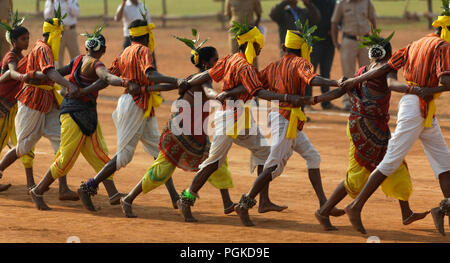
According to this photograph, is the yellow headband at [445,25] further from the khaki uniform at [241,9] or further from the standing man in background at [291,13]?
the khaki uniform at [241,9]

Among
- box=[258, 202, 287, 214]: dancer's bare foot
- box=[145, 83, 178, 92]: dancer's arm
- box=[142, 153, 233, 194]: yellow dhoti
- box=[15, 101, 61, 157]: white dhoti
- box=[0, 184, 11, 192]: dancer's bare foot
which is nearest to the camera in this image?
box=[145, 83, 178, 92]: dancer's arm

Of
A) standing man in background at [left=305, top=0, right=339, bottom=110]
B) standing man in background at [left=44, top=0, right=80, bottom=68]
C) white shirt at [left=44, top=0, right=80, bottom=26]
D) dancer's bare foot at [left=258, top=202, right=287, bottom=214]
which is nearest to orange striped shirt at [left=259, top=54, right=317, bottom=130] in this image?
dancer's bare foot at [left=258, top=202, right=287, bottom=214]

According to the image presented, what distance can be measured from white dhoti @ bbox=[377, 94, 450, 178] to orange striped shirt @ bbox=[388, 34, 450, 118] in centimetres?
9

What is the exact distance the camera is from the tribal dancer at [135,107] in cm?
901

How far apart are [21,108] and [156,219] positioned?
2150 mm

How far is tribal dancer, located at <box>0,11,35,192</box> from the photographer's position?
9.99 m

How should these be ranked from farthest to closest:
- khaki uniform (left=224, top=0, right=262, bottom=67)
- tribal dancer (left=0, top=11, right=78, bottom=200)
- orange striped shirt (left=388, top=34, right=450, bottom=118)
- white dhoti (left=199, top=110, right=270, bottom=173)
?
khaki uniform (left=224, top=0, right=262, bottom=67) → tribal dancer (left=0, top=11, right=78, bottom=200) → white dhoti (left=199, top=110, right=270, bottom=173) → orange striped shirt (left=388, top=34, right=450, bottom=118)

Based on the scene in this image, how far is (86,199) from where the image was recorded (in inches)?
370

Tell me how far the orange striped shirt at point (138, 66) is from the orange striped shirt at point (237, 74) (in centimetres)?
75

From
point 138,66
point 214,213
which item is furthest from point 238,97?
point 214,213

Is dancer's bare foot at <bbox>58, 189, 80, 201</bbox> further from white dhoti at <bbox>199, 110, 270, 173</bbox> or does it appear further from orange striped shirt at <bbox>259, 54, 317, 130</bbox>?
orange striped shirt at <bbox>259, 54, 317, 130</bbox>

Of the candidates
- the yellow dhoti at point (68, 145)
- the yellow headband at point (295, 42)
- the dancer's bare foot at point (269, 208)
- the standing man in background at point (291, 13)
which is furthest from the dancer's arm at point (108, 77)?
the standing man in background at point (291, 13)
